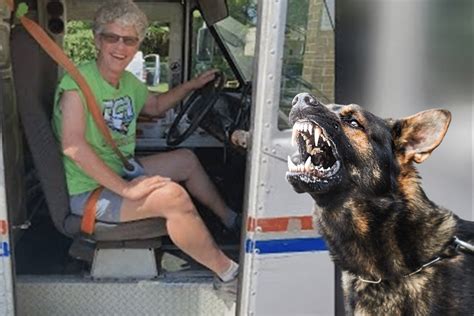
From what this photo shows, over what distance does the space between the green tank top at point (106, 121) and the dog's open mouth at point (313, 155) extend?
1391 mm

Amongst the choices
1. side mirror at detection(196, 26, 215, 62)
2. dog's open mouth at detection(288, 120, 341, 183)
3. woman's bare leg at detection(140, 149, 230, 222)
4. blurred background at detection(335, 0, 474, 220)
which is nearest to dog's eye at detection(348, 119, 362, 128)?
dog's open mouth at detection(288, 120, 341, 183)

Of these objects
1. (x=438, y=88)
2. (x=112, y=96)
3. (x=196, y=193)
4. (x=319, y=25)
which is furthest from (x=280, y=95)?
(x=196, y=193)

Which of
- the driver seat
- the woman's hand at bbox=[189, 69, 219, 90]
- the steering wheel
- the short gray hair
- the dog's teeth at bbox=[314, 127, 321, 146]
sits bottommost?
the driver seat

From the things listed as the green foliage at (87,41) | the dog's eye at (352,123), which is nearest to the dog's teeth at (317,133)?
the dog's eye at (352,123)

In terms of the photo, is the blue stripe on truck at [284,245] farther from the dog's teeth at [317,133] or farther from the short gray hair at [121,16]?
the short gray hair at [121,16]

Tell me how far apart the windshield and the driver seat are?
140cm

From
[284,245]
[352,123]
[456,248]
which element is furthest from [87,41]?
[456,248]

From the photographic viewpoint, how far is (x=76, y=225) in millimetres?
3301

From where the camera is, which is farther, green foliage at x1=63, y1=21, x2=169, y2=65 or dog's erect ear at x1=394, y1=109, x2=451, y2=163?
green foliage at x1=63, y1=21, x2=169, y2=65

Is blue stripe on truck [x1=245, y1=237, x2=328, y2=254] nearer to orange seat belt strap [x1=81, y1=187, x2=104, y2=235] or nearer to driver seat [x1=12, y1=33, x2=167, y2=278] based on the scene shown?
driver seat [x1=12, y1=33, x2=167, y2=278]

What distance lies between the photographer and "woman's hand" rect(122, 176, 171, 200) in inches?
125

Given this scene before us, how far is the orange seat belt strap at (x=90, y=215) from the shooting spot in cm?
326

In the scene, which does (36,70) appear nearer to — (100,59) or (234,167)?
(100,59)

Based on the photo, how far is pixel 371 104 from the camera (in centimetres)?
304
